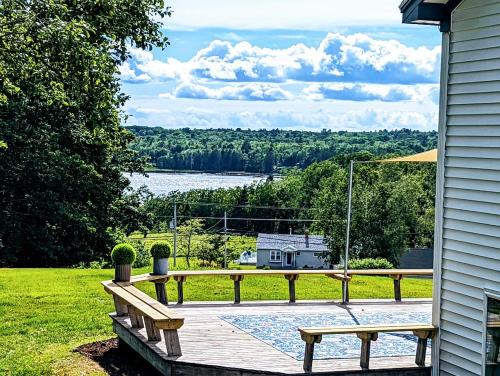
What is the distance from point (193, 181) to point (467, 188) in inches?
2655

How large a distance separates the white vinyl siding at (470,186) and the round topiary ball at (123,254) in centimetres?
479

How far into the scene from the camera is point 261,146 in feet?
304

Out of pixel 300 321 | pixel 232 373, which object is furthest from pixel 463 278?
pixel 300 321

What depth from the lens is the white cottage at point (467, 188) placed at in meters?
8.20

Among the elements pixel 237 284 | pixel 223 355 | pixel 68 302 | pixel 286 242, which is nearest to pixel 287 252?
pixel 286 242

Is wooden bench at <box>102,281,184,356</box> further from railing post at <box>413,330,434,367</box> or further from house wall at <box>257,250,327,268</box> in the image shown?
Answer: house wall at <box>257,250,327,268</box>

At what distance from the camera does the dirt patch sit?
33.3 ft

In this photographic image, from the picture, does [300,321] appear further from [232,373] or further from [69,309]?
[69,309]

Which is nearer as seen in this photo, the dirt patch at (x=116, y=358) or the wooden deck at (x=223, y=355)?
the wooden deck at (x=223, y=355)

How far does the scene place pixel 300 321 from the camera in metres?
11.7

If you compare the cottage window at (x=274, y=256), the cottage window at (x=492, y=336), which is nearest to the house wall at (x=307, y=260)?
the cottage window at (x=274, y=256)

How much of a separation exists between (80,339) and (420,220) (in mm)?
41150

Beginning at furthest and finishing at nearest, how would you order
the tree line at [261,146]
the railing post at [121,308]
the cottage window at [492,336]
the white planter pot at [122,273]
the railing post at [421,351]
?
1. the tree line at [261,146]
2. the white planter pot at [122,273]
3. the railing post at [121,308]
4. the railing post at [421,351]
5. the cottage window at [492,336]

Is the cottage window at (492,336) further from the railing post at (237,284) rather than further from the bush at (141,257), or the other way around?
the bush at (141,257)
